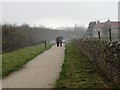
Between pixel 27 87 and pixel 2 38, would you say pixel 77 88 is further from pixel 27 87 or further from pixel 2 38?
pixel 2 38

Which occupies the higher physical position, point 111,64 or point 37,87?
point 111,64

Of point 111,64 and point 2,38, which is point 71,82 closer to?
point 111,64

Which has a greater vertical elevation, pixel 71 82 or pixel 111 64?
pixel 111 64

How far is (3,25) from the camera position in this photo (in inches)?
1604

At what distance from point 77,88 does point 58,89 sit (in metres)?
0.57

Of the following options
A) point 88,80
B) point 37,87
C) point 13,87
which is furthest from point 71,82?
point 13,87

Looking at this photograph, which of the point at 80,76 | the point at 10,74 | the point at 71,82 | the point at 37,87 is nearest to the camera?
the point at 37,87

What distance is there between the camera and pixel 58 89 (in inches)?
349

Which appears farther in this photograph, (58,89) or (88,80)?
(88,80)

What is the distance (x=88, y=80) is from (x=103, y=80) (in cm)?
61

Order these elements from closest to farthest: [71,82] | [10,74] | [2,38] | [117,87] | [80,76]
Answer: [117,87] < [71,82] < [80,76] < [10,74] < [2,38]

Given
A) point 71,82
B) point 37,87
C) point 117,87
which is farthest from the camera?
point 71,82

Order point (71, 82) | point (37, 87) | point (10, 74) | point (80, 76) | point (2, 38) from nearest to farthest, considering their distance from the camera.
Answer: point (37, 87) → point (71, 82) → point (80, 76) → point (10, 74) → point (2, 38)

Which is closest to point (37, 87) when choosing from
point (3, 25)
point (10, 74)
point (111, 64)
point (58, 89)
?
point (58, 89)
